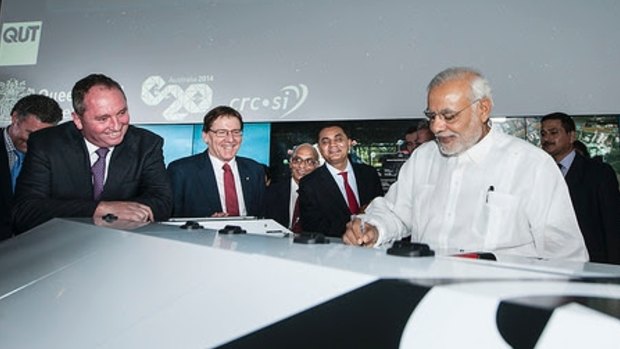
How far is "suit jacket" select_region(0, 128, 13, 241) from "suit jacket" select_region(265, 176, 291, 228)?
1.67 metres

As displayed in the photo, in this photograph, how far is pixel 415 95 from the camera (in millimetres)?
4973

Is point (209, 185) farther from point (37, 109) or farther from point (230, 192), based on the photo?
point (37, 109)

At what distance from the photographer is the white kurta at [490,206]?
2.11 metres

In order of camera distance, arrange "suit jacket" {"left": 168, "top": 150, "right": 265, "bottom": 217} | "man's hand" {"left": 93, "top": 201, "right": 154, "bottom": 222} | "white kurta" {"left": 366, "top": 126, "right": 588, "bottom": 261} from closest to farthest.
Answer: "man's hand" {"left": 93, "top": 201, "right": 154, "bottom": 222}
"white kurta" {"left": 366, "top": 126, "right": 588, "bottom": 261}
"suit jacket" {"left": 168, "top": 150, "right": 265, "bottom": 217}

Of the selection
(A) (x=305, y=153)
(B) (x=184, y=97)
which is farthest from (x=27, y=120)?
(A) (x=305, y=153)

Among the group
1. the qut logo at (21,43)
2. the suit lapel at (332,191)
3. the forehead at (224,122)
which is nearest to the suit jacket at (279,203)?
the suit lapel at (332,191)

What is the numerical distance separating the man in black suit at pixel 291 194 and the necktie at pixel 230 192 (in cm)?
45

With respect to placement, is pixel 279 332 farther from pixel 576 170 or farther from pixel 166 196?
pixel 576 170

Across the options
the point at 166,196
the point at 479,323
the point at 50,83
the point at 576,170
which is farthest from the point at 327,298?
the point at 50,83

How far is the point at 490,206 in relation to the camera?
221 centimetres

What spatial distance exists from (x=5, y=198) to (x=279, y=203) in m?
1.83

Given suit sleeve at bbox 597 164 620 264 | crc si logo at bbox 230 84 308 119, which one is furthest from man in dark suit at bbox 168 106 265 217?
suit sleeve at bbox 597 164 620 264

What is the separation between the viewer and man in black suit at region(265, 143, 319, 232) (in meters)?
4.19

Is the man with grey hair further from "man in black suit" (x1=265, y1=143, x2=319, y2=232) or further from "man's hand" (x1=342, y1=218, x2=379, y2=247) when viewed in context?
"man in black suit" (x1=265, y1=143, x2=319, y2=232)
